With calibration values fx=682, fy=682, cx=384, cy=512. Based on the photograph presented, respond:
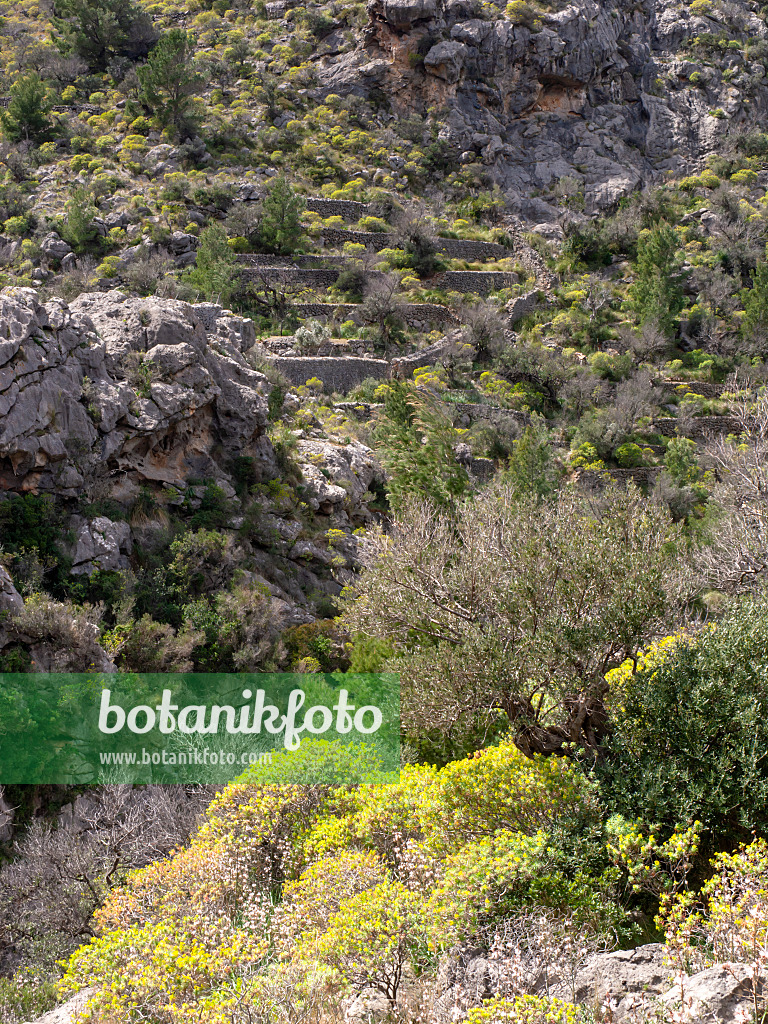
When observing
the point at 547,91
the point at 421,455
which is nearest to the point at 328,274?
the point at 421,455

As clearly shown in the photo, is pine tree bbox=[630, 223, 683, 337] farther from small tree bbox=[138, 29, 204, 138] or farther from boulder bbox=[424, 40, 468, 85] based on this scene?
small tree bbox=[138, 29, 204, 138]

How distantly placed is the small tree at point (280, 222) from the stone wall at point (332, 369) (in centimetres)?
1089

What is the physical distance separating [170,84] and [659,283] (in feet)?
112

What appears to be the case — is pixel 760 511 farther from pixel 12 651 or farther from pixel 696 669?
pixel 12 651

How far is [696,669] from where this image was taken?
7.07 meters

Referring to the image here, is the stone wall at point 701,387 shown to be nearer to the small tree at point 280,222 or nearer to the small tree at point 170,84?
the small tree at point 280,222

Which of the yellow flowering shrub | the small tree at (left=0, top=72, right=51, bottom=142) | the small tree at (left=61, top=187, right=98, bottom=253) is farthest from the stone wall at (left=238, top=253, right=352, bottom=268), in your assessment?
the yellow flowering shrub

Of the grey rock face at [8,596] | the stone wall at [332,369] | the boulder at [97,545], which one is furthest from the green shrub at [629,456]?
the grey rock face at [8,596]

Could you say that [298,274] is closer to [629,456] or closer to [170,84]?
[170,84]

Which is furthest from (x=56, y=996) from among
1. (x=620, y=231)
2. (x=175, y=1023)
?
(x=620, y=231)

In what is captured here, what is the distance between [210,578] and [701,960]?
15650 millimetres

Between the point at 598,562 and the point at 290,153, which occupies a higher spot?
the point at 290,153
